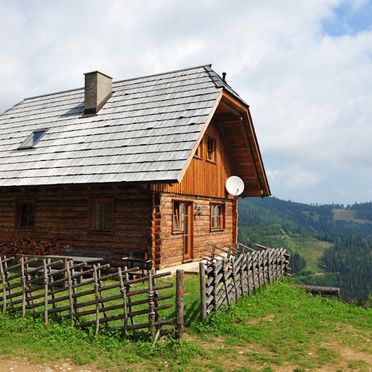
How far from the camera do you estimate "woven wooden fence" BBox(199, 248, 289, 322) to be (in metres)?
8.80

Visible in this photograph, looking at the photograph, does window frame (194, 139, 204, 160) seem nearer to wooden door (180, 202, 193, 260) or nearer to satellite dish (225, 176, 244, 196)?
wooden door (180, 202, 193, 260)

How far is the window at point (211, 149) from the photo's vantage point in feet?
57.2

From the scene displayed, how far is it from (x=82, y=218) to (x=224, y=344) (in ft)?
27.6

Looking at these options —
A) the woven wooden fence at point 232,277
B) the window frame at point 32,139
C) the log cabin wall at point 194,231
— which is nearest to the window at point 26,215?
the window frame at point 32,139

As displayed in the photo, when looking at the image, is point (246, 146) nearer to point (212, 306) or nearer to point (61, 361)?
point (212, 306)

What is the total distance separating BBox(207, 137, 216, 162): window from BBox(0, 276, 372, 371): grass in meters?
8.64

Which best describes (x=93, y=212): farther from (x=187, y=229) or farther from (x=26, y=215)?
(x=187, y=229)

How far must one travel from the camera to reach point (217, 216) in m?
18.4

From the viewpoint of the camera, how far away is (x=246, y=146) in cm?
1845

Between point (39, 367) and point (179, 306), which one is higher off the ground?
point (179, 306)

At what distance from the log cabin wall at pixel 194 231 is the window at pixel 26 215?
559 centimetres

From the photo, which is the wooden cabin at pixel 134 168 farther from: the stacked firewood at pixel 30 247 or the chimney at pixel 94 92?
the stacked firewood at pixel 30 247

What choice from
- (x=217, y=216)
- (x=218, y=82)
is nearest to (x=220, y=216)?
(x=217, y=216)

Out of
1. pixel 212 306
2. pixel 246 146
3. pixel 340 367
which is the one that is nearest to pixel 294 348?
pixel 340 367
